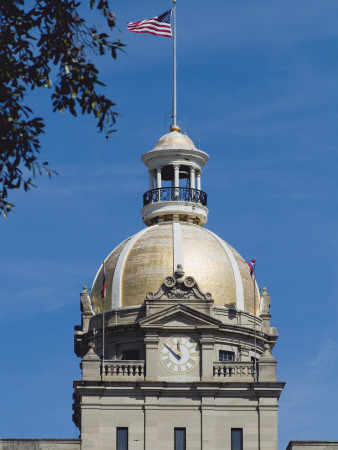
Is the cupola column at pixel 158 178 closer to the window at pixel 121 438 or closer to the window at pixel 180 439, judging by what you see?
the window at pixel 180 439

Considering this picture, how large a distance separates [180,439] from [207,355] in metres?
5.86

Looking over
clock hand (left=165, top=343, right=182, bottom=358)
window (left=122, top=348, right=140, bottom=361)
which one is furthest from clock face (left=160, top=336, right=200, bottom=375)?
→ window (left=122, top=348, right=140, bottom=361)

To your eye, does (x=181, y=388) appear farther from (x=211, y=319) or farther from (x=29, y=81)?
(x=29, y=81)

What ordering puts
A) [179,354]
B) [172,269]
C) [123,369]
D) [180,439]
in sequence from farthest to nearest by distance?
[172,269], [179,354], [123,369], [180,439]

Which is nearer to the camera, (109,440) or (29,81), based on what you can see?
(29,81)

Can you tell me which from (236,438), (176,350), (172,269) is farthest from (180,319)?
(236,438)

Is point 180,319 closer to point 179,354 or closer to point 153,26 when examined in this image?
point 179,354

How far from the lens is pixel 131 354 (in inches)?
4333

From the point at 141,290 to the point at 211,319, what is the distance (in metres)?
6.28

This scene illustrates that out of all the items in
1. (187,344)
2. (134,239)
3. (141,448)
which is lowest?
(141,448)

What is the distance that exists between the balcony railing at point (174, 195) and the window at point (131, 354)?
1400 centimetres

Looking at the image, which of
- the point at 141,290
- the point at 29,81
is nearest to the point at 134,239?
the point at 141,290

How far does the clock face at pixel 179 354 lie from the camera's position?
107625mm

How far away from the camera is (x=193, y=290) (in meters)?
109
